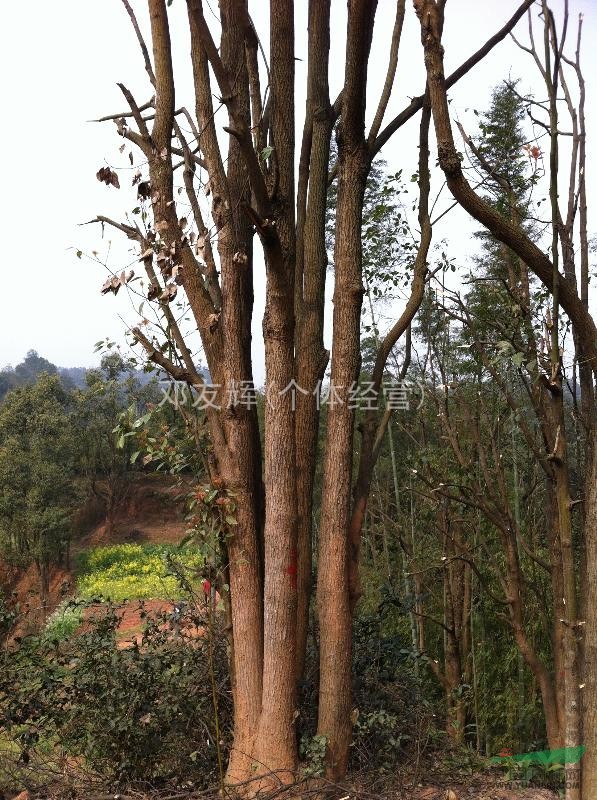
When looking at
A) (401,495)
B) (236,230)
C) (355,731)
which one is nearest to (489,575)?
(401,495)

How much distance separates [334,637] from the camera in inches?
106

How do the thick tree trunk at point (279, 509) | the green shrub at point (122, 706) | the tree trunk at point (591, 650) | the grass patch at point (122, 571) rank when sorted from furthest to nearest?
the grass patch at point (122, 571)
the green shrub at point (122, 706)
the thick tree trunk at point (279, 509)
the tree trunk at point (591, 650)

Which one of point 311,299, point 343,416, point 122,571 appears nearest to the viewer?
point 343,416

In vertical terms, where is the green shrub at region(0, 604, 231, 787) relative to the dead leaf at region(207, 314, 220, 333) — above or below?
below

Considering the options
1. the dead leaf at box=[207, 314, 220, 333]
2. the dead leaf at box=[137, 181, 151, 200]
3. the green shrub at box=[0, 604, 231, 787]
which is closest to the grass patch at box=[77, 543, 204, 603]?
the green shrub at box=[0, 604, 231, 787]

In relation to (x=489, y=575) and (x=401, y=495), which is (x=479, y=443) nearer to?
(x=489, y=575)

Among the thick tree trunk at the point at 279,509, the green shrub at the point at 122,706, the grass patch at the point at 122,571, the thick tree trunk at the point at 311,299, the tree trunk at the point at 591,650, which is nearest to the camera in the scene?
the tree trunk at the point at 591,650

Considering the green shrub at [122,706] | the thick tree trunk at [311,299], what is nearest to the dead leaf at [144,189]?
the thick tree trunk at [311,299]

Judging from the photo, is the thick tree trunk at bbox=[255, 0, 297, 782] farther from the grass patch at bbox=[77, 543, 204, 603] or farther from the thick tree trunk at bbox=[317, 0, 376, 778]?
the grass patch at bbox=[77, 543, 204, 603]

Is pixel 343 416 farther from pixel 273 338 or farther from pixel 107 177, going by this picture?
pixel 107 177

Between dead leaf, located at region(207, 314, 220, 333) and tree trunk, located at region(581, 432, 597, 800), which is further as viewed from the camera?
dead leaf, located at region(207, 314, 220, 333)

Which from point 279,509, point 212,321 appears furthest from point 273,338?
point 279,509

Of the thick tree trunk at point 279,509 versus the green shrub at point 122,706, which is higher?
the thick tree trunk at point 279,509

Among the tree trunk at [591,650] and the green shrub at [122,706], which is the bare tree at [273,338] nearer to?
the green shrub at [122,706]
